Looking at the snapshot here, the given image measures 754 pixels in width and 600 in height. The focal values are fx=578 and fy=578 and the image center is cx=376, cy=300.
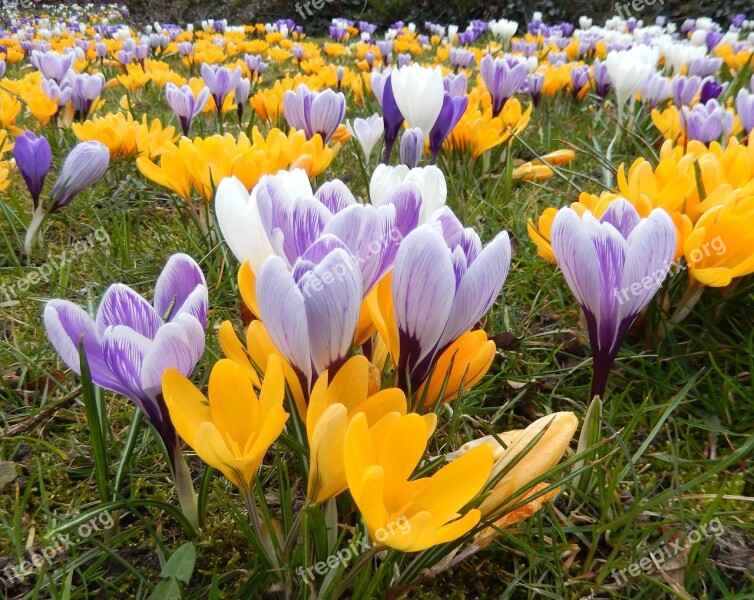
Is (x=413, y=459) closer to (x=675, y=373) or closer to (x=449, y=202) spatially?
(x=675, y=373)

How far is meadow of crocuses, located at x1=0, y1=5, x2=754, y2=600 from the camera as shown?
2.05 feet

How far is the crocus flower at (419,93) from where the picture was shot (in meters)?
1.69

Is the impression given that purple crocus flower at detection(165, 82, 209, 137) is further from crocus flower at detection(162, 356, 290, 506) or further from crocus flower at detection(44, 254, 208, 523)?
crocus flower at detection(162, 356, 290, 506)

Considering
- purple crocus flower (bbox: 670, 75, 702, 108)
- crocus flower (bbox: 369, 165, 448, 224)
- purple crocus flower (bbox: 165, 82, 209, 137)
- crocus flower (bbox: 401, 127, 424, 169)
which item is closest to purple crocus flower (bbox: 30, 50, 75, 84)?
purple crocus flower (bbox: 165, 82, 209, 137)

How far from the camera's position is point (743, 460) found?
1.08 m

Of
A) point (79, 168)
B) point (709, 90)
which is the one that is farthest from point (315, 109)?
point (709, 90)

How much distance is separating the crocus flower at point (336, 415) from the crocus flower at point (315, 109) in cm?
147

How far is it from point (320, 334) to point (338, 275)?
0.28 feet

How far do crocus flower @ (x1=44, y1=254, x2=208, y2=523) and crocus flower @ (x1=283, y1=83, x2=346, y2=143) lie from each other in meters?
1.34

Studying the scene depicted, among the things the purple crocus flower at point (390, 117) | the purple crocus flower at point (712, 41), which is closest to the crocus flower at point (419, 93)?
the purple crocus flower at point (390, 117)

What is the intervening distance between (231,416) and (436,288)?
27cm

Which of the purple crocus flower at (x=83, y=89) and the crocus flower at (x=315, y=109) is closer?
the crocus flower at (x=315, y=109)

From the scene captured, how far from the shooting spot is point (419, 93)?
5.61 ft

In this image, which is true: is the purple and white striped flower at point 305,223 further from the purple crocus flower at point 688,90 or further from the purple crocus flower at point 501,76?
the purple crocus flower at point 688,90
